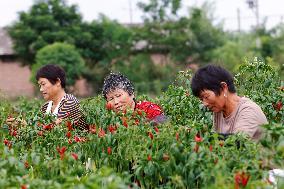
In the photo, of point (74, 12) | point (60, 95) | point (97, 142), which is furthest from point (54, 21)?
point (97, 142)

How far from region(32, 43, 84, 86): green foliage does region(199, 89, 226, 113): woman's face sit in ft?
61.8

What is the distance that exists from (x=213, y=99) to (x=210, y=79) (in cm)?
13

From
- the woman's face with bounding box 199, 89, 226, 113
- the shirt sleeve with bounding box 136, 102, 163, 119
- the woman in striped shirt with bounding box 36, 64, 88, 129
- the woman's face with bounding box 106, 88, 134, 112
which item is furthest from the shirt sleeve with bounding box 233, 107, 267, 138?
the woman in striped shirt with bounding box 36, 64, 88, 129

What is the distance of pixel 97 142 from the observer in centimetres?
386

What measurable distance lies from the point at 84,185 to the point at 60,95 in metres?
3.17

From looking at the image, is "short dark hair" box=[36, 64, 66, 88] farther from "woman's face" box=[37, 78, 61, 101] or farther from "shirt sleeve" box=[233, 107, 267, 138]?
"shirt sleeve" box=[233, 107, 267, 138]

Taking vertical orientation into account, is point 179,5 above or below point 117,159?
above

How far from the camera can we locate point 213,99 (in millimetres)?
4051

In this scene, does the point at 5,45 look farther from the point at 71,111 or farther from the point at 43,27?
the point at 71,111

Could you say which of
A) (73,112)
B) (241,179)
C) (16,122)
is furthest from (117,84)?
(241,179)

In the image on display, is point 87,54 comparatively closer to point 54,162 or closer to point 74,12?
point 74,12

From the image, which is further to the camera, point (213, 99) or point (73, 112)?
point (73, 112)

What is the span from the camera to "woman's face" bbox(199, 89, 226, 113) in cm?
403

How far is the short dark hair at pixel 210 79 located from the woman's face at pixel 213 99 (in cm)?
2
